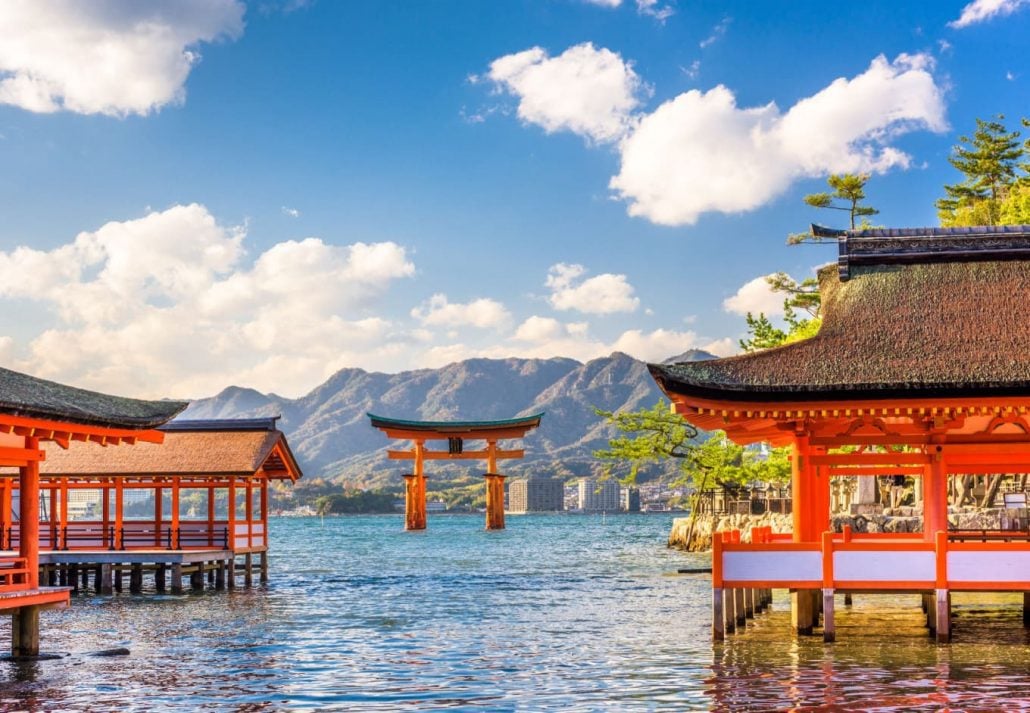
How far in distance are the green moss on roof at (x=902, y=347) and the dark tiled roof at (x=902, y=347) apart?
16 mm

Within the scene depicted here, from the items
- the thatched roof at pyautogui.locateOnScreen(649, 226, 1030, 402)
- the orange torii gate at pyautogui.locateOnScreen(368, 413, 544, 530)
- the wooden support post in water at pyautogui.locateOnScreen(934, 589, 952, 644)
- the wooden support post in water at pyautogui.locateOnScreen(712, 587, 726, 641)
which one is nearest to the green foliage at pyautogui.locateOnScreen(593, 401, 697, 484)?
the orange torii gate at pyautogui.locateOnScreen(368, 413, 544, 530)

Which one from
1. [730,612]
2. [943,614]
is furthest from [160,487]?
[943,614]

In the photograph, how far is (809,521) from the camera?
71.6ft

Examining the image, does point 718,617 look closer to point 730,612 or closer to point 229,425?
point 730,612

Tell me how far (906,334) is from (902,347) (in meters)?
0.51

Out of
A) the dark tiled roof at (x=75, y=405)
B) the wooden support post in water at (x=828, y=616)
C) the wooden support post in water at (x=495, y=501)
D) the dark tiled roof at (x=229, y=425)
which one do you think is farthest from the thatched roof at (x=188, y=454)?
the wooden support post in water at (x=495, y=501)

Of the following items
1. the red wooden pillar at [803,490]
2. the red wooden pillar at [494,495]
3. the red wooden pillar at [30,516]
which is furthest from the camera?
the red wooden pillar at [494,495]

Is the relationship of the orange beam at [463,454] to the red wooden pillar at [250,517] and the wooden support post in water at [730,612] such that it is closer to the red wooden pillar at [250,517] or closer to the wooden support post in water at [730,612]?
the red wooden pillar at [250,517]

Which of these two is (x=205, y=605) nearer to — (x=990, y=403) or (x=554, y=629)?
(x=554, y=629)

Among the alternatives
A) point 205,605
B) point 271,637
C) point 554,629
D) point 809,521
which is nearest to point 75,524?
point 205,605

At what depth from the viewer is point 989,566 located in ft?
66.6

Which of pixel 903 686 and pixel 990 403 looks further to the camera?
pixel 990 403

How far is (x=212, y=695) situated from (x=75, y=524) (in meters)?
23.1

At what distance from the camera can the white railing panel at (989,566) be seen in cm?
2014
